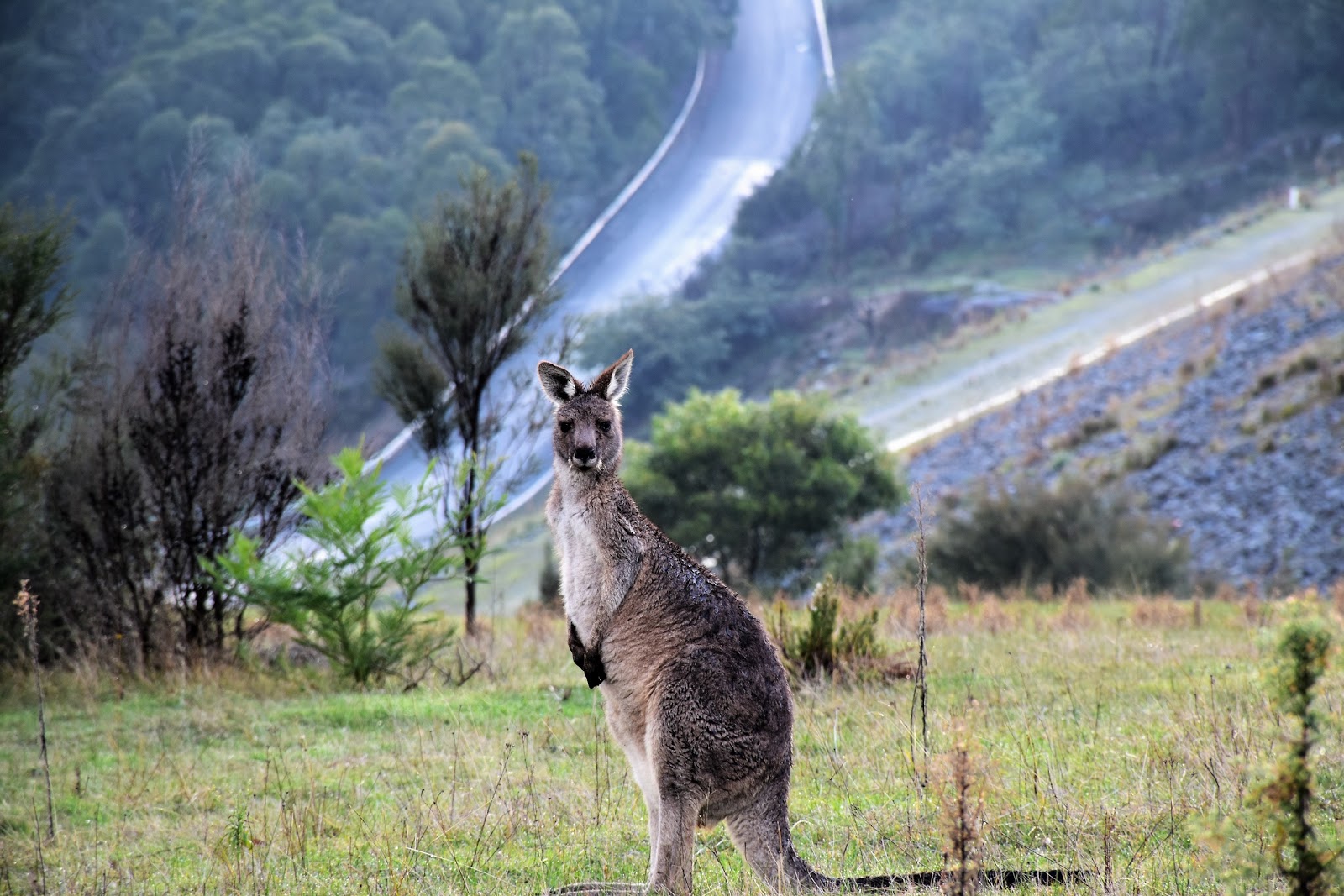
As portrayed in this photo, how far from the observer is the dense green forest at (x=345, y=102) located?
2053 inches

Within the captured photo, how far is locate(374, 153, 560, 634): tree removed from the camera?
13.8 metres

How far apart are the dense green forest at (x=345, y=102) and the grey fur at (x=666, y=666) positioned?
44.2 metres

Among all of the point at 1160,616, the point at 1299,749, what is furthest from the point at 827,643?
the point at 1299,749

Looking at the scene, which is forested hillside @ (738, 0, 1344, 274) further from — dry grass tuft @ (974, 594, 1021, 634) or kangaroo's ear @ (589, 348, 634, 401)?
kangaroo's ear @ (589, 348, 634, 401)

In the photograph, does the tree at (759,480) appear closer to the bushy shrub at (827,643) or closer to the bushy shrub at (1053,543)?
the bushy shrub at (1053,543)

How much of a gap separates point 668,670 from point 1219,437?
2657cm

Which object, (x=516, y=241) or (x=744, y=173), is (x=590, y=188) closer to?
(x=744, y=173)

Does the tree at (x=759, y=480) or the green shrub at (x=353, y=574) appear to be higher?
the tree at (x=759, y=480)

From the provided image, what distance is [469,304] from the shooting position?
538 inches

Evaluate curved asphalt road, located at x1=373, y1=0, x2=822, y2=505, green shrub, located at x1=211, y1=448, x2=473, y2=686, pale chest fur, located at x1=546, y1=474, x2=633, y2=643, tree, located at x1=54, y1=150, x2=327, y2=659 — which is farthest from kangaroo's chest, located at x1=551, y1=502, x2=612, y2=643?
curved asphalt road, located at x1=373, y1=0, x2=822, y2=505

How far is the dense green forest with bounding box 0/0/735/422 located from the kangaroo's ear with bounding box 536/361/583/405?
43998mm

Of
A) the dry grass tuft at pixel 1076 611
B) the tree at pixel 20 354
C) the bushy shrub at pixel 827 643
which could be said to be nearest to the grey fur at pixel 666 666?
the bushy shrub at pixel 827 643

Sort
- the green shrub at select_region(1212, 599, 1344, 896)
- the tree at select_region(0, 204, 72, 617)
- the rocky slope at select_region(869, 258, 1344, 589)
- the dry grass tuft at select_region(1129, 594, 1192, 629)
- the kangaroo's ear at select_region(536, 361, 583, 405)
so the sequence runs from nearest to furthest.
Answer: the green shrub at select_region(1212, 599, 1344, 896) → the kangaroo's ear at select_region(536, 361, 583, 405) → the tree at select_region(0, 204, 72, 617) → the dry grass tuft at select_region(1129, 594, 1192, 629) → the rocky slope at select_region(869, 258, 1344, 589)

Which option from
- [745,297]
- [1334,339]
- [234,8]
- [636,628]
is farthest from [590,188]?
[636,628]
